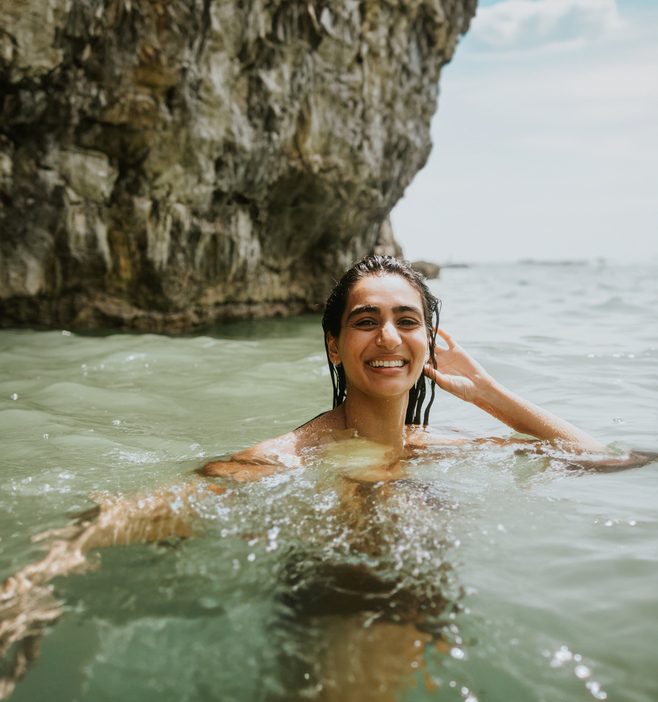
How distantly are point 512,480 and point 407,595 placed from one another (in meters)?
1.14

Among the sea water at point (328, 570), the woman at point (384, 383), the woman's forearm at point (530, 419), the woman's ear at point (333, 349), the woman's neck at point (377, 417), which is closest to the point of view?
the sea water at point (328, 570)

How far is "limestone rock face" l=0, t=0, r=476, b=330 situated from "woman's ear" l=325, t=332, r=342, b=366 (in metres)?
5.29

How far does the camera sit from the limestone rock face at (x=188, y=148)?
6.81 meters

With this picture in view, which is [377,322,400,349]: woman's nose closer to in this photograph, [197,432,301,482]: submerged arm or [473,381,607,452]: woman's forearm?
[197,432,301,482]: submerged arm

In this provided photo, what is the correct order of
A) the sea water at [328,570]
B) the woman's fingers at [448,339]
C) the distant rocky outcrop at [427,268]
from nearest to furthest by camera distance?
1. the sea water at [328,570]
2. the woman's fingers at [448,339]
3. the distant rocky outcrop at [427,268]

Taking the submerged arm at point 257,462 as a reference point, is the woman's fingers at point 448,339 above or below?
above

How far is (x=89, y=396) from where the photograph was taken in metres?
4.44

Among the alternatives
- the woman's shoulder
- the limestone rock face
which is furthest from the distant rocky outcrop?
the woman's shoulder

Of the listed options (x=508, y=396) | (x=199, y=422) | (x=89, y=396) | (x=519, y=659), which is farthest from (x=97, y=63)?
(x=519, y=659)

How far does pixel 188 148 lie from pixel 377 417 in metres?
6.61

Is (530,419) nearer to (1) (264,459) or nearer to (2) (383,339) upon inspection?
(2) (383,339)

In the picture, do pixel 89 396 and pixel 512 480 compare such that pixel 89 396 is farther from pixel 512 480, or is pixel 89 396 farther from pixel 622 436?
pixel 622 436

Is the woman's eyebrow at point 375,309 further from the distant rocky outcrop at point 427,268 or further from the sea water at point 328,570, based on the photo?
the distant rocky outcrop at point 427,268

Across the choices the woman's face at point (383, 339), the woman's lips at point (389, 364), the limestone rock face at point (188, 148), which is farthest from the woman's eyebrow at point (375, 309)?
the limestone rock face at point (188, 148)
